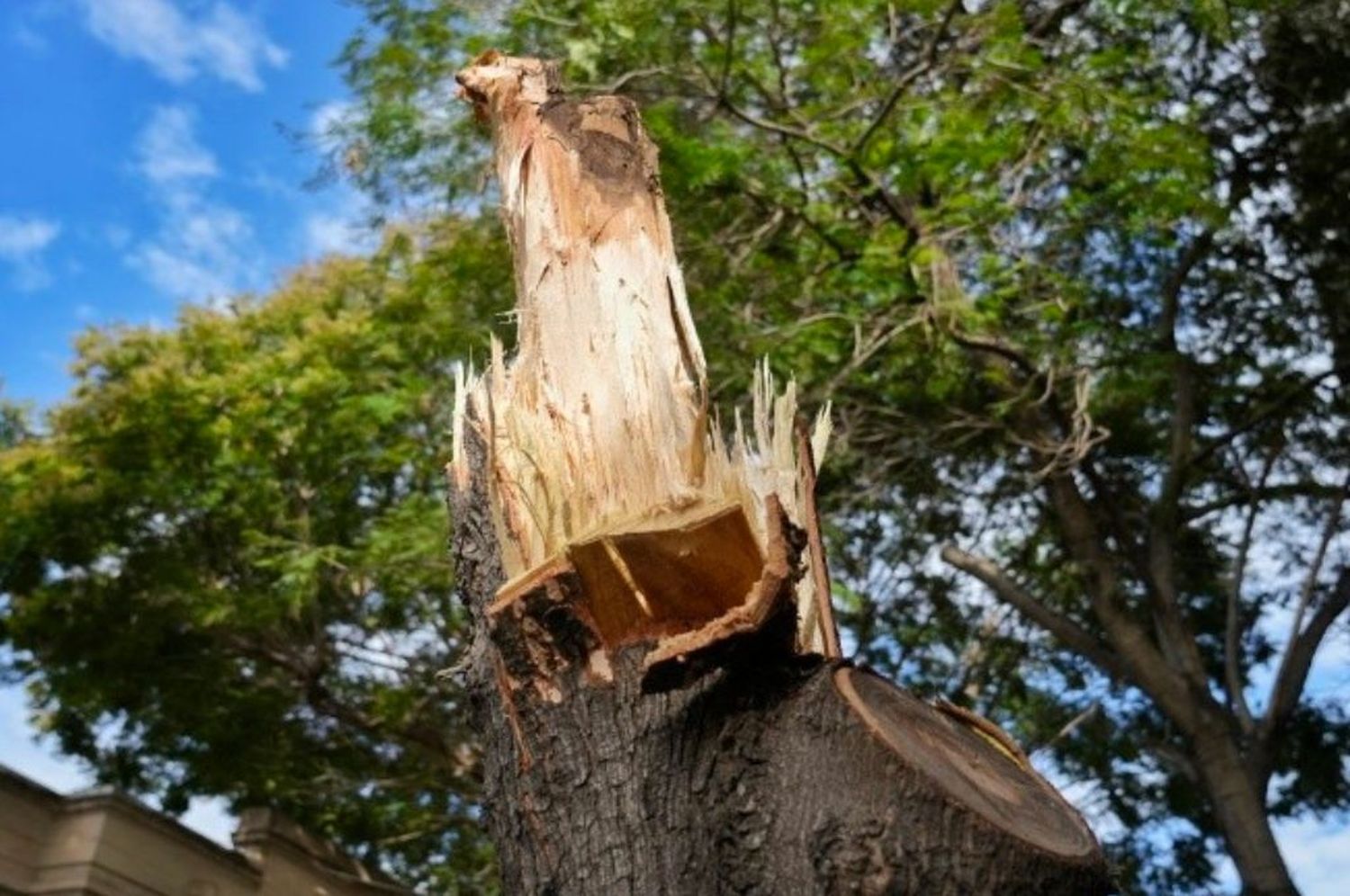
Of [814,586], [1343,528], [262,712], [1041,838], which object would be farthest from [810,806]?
[262,712]

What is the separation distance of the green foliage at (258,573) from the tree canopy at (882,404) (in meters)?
0.05

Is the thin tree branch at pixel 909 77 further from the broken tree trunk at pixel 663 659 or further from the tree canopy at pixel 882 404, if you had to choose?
the broken tree trunk at pixel 663 659

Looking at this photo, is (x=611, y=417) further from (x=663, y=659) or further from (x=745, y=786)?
(x=745, y=786)

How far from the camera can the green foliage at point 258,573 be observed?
43.9ft

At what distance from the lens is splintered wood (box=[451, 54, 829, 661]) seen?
9.37ft

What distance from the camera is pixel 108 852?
11.9 m

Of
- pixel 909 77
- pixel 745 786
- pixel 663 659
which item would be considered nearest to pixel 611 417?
pixel 663 659

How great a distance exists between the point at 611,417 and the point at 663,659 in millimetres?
727

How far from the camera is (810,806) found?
8.28 ft

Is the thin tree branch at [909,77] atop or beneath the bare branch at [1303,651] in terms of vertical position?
atop

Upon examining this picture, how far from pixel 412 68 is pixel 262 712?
716cm

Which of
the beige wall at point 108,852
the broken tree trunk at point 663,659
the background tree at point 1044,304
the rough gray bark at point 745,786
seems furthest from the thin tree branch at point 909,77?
the beige wall at point 108,852

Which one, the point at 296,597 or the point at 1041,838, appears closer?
the point at 1041,838

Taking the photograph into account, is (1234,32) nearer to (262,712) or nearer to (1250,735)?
(1250,735)
